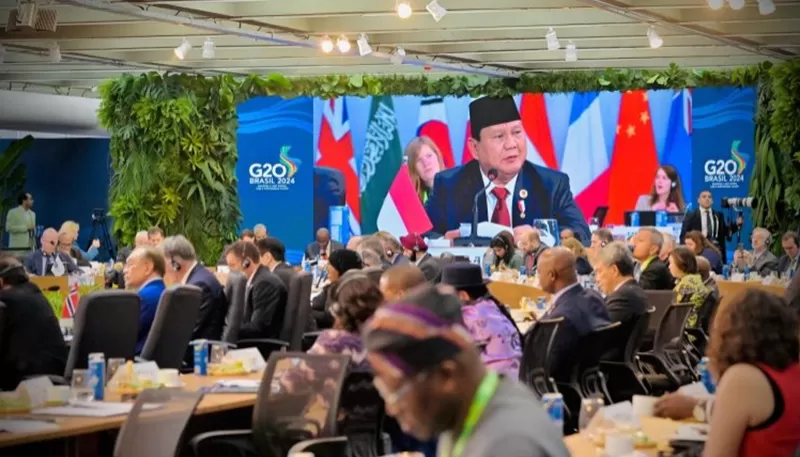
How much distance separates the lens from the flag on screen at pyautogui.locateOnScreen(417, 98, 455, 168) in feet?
73.9

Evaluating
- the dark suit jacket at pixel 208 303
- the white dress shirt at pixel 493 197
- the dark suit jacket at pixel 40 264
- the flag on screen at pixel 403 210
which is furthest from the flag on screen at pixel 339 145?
the dark suit jacket at pixel 208 303

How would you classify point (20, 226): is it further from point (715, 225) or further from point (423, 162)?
point (715, 225)

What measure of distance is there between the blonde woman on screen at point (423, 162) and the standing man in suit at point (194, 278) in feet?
38.9

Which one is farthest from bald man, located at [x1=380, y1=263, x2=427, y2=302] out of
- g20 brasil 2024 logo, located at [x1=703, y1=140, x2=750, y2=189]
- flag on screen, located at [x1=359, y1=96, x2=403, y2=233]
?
flag on screen, located at [x1=359, y1=96, x2=403, y2=233]

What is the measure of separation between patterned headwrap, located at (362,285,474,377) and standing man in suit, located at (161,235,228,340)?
8.40 meters

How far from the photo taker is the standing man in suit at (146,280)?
9039 millimetres

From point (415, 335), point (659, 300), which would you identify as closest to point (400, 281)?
point (659, 300)

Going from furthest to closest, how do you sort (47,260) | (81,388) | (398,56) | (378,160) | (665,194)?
(378,160), (665,194), (398,56), (47,260), (81,388)

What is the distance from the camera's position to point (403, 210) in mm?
22469

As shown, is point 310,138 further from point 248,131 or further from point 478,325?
point 478,325

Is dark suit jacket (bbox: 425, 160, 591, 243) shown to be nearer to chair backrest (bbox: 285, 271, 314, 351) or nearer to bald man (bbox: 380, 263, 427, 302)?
chair backrest (bbox: 285, 271, 314, 351)

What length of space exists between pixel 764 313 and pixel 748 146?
17.4 metres

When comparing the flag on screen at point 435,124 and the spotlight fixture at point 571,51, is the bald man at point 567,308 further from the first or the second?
the flag on screen at point 435,124

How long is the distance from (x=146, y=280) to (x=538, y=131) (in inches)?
534
